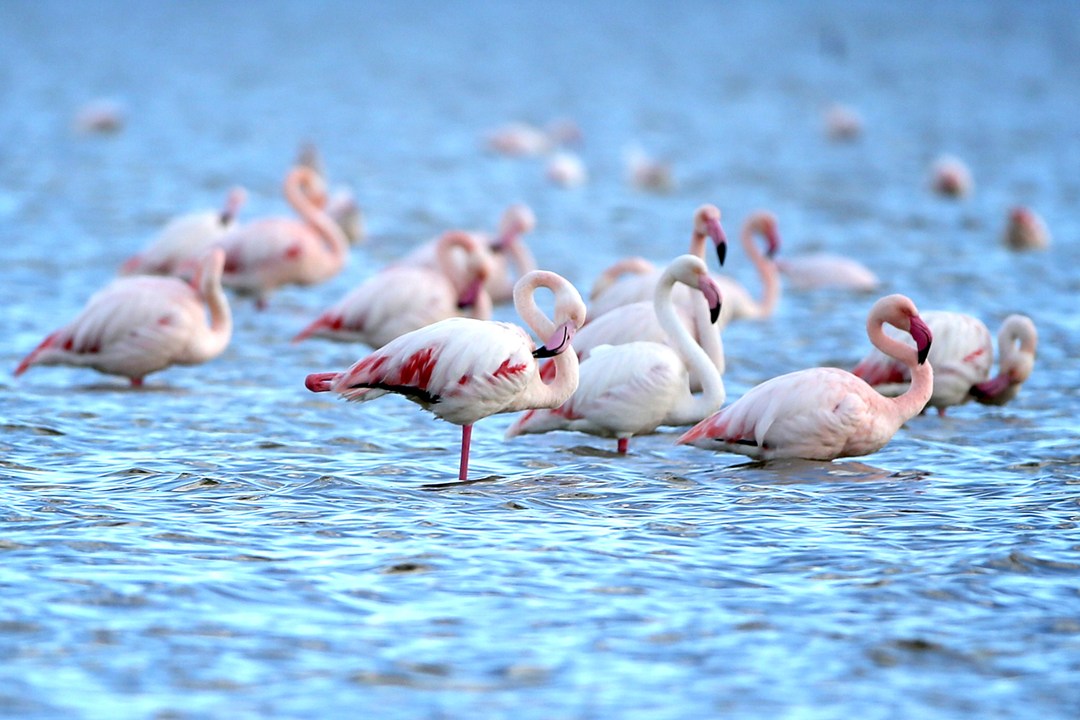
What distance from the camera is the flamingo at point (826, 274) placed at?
41.9 feet

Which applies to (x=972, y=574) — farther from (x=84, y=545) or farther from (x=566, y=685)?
(x=84, y=545)

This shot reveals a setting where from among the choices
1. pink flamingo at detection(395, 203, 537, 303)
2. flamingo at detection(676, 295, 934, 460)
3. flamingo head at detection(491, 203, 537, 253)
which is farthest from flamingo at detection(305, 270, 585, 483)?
flamingo head at detection(491, 203, 537, 253)

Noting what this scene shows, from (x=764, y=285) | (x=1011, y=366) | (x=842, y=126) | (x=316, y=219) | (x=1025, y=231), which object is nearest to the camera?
(x=1011, y=366)

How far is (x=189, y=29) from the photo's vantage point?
53500 mm

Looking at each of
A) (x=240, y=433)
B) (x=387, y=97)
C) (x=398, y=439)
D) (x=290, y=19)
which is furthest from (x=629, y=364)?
(x=290, y=19)

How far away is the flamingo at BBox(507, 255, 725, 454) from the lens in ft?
24.5

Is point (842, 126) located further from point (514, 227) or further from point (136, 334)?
point (136, 334)

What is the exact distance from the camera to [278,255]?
38.7ft

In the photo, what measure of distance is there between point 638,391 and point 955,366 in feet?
6.24

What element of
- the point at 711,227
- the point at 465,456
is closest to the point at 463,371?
the point at 465,456

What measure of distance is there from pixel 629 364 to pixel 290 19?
5581cm

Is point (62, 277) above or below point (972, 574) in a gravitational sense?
above

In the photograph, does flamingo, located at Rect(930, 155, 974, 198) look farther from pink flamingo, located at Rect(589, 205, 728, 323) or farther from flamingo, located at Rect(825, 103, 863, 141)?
pink flamingo, located at Rect(589, 205, 728, 323)

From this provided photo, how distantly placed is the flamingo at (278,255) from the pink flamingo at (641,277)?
2624 millimetres
